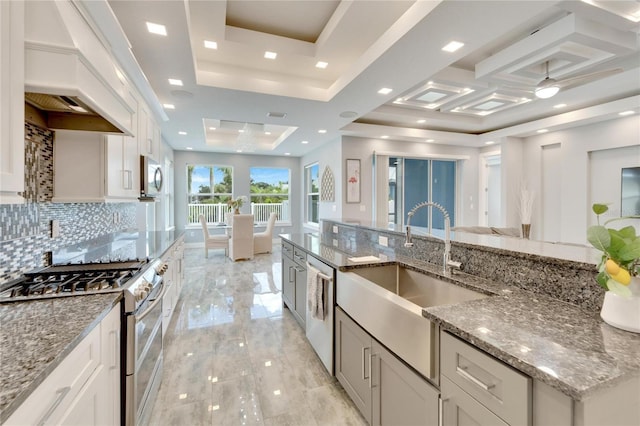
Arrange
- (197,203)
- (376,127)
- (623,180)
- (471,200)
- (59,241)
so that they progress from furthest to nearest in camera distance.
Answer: (197,203)
(471,200)
(376,127)
(623,180)
(59,241)

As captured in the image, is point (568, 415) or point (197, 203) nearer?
point (568, 415)

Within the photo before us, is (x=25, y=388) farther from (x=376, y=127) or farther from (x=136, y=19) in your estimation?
(x=376, y=127)

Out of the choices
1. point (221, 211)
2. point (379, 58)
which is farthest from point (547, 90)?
point (221, 211)

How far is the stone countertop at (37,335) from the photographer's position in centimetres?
73

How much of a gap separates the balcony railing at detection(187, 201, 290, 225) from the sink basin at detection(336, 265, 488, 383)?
5.94 meters

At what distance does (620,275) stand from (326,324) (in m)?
1.68

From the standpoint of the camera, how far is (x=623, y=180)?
4.44 meters

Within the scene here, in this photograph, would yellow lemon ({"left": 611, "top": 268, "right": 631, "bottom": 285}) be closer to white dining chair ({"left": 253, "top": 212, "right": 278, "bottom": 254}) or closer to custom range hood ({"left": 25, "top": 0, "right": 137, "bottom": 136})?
custom range hood ({"left": 25, "top": 0, "right": 137, "bottom": 136})

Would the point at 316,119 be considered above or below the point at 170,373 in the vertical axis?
above

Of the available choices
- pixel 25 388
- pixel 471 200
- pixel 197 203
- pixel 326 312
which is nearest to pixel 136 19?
pixel 25 388

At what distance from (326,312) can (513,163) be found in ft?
18.7

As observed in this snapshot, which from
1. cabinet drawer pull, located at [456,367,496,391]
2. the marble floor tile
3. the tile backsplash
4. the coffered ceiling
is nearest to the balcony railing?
the coffered ceiling

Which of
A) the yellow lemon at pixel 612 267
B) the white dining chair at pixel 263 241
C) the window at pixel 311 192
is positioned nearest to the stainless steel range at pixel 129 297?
the yellow lemon at pixel 612 267

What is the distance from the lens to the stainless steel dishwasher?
6.86ft
